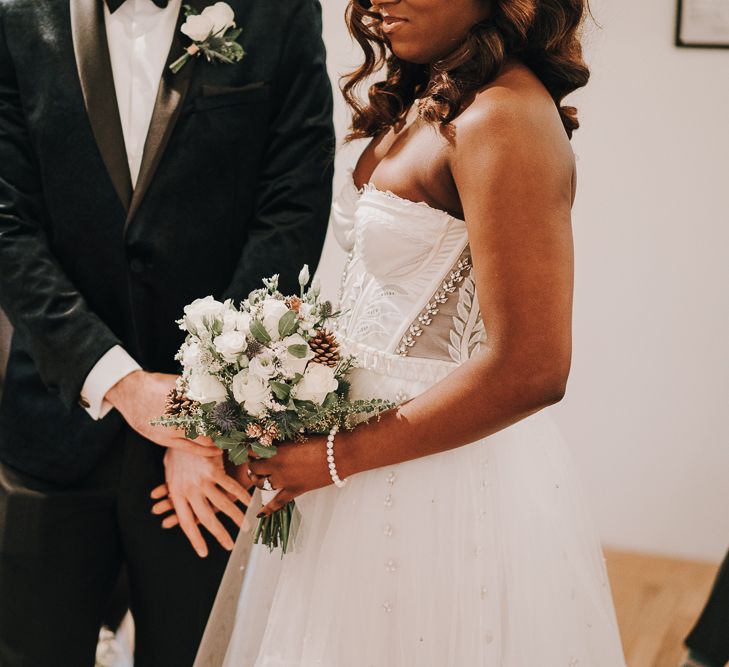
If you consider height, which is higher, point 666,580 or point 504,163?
point 504,163

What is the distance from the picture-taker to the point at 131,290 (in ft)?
5.48

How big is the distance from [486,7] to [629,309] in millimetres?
2056

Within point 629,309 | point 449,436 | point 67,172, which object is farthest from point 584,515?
point 629,309

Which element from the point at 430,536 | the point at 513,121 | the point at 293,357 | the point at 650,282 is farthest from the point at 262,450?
the point at 650,282

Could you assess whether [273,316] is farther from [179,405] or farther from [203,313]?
[179,405]

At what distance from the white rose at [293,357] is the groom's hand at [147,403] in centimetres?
31

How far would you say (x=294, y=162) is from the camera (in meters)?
1.72

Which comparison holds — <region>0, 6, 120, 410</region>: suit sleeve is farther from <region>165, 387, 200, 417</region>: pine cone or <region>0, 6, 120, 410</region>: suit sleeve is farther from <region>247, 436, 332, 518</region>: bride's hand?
<region>247, 436, 332, 518</region>: bride's hand

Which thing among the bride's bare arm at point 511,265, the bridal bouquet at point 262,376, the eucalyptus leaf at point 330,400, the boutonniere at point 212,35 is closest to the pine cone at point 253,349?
the bridal bouquet at point 262,376

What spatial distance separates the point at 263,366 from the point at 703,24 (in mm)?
2460

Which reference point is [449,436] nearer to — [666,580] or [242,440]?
[242,440]

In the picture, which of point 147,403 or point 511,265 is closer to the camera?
point 511,265

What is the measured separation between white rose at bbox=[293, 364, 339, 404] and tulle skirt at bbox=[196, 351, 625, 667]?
0.14 metres

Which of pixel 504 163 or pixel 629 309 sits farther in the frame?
pixel 629 309
